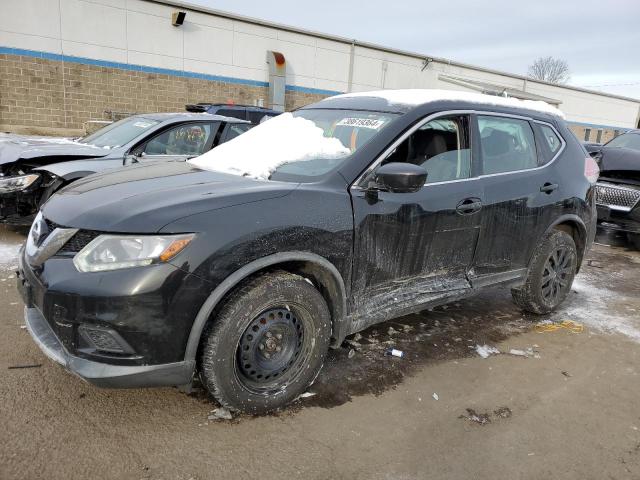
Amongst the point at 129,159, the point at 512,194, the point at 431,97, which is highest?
the point at 431,97

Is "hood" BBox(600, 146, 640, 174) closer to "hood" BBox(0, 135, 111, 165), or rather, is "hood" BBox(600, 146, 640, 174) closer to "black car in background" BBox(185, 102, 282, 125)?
"black car in background" BBox(185, 102, 282, 125)

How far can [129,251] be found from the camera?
2.27 m

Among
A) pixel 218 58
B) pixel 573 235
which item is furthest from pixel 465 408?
pixel 218 58

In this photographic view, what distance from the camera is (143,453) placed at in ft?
7.75

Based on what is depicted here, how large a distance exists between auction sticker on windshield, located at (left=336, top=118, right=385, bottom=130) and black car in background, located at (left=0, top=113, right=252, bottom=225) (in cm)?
215

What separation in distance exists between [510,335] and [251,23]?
1933cm

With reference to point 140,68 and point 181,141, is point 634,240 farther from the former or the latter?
point 140,68

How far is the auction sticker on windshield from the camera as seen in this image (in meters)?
3.27

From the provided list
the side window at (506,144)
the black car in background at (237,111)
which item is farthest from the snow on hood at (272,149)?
the black car in background at (237,111)

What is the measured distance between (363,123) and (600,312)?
3.20 meters

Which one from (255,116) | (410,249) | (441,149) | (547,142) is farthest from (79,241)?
(255,116)

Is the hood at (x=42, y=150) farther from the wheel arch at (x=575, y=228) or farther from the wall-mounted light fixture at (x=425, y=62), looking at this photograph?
the wall-mounted light fixture at (x=425, y=62)

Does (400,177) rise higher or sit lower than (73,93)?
lower

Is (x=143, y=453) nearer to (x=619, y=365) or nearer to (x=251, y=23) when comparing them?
(x=619, y=365)
